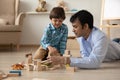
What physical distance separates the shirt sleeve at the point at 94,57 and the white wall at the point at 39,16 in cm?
286

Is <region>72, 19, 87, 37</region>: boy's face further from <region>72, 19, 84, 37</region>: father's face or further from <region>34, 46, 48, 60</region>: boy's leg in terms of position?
<region>34, 46, 48, 60</region>: boy's leg

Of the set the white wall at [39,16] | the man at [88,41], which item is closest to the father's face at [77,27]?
the man at [88,41]

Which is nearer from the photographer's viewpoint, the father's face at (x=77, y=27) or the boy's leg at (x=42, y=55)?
the father's face at (x=77, y=27)

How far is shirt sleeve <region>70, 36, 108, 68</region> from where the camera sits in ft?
7.04

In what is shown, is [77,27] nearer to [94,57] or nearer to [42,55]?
[94,57]

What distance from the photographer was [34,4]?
506 centimetres

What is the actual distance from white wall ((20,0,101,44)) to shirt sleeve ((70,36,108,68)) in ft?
9.38

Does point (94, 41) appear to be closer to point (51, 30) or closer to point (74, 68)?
point (74, 68)

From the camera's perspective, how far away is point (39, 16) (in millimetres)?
5055

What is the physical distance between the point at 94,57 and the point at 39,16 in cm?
302

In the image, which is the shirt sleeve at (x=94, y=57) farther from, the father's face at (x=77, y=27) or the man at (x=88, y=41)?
the father's face at (x=77, y=27)

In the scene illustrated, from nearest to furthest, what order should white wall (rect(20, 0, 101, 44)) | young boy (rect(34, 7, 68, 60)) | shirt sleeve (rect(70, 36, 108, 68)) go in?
1. shirt sleeve (rect(70, 36, 108, 68))
2. young boy (rect(34, 7, 68, 60))
3. white wall (rect(20, 0, 101, 44))

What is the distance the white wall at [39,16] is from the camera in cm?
501

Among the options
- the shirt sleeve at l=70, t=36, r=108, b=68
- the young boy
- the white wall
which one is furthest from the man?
the white wall
